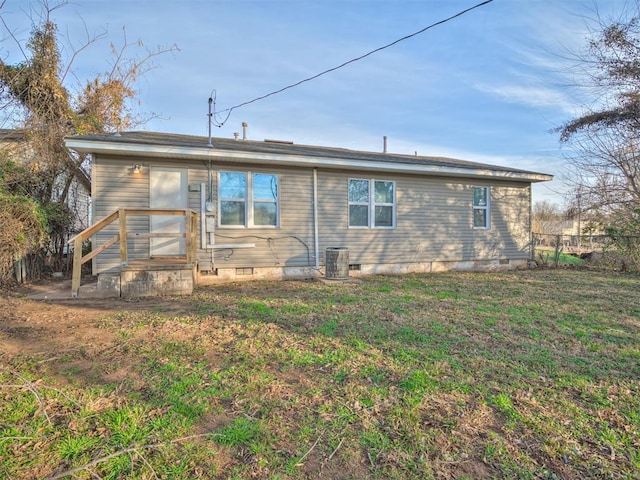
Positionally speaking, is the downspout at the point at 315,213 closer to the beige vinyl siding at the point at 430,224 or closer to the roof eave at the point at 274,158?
the beige vinyl siding at the point at 430,224

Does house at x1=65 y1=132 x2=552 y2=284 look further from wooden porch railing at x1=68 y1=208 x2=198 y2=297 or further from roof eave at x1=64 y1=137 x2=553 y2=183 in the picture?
wooden porch railing at x1=68 y1=208 x2=198 y2=297

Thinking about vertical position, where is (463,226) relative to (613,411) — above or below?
above

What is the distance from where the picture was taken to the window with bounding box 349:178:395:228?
29.2 feet

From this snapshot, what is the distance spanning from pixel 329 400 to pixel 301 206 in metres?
6.19

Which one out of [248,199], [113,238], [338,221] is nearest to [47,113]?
[113,238]

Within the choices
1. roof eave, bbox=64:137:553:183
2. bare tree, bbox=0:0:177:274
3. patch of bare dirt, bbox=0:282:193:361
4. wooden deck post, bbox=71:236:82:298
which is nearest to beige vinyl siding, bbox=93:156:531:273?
roof eave, bbox=64:137:553:183

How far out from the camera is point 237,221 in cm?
786

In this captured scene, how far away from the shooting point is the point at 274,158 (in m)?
7.55

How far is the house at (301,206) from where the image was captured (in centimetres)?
706

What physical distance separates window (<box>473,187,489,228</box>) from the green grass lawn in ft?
19.4

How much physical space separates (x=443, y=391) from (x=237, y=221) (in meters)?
6.11

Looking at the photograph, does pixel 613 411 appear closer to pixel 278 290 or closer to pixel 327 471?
pixel 327 471

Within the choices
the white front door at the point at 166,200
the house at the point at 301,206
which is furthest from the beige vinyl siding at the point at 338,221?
the white front door at the point at 166,200

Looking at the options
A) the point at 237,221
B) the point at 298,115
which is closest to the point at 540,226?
the point at 298,115
